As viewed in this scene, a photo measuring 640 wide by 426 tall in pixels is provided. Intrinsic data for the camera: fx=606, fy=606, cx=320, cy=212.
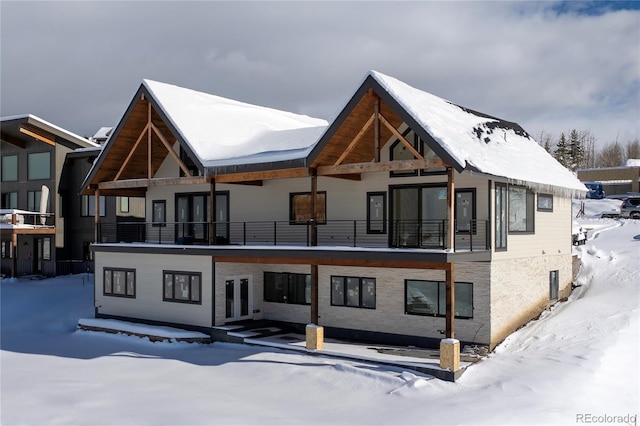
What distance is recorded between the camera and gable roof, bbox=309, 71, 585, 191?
1762 cm

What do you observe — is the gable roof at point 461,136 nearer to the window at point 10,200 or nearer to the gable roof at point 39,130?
the gable roof at point 39,130

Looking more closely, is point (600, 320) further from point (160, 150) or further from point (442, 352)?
point (160, 150)

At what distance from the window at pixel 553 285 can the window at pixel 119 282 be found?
17176 millimetres

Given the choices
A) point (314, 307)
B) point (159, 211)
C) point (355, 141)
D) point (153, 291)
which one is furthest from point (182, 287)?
point (355, 141)

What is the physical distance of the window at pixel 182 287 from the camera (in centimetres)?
2375

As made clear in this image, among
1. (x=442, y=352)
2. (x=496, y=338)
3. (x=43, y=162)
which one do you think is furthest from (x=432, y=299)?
(x=43, y=162)

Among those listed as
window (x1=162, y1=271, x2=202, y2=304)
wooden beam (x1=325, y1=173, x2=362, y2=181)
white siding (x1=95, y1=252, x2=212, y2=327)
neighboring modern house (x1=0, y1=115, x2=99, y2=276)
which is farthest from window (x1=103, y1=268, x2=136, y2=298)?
neighboring modern house (x1=0, y1=115, x2=99, y2=276)

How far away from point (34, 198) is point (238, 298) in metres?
21.0

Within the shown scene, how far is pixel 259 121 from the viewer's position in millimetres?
29734

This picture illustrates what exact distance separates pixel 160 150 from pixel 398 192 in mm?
11772

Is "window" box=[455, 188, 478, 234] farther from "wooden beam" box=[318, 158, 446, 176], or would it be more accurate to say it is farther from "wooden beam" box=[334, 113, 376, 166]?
"wooden beam" box=[334, 113, 376, 166]

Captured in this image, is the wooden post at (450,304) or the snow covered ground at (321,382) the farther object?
the wooden post at (450,304)

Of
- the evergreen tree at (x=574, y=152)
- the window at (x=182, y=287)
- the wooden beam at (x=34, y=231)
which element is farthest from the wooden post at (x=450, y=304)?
the evergreen tree at (x=574, y=152)

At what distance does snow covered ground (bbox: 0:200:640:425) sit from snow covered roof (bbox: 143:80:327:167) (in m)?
7.10
